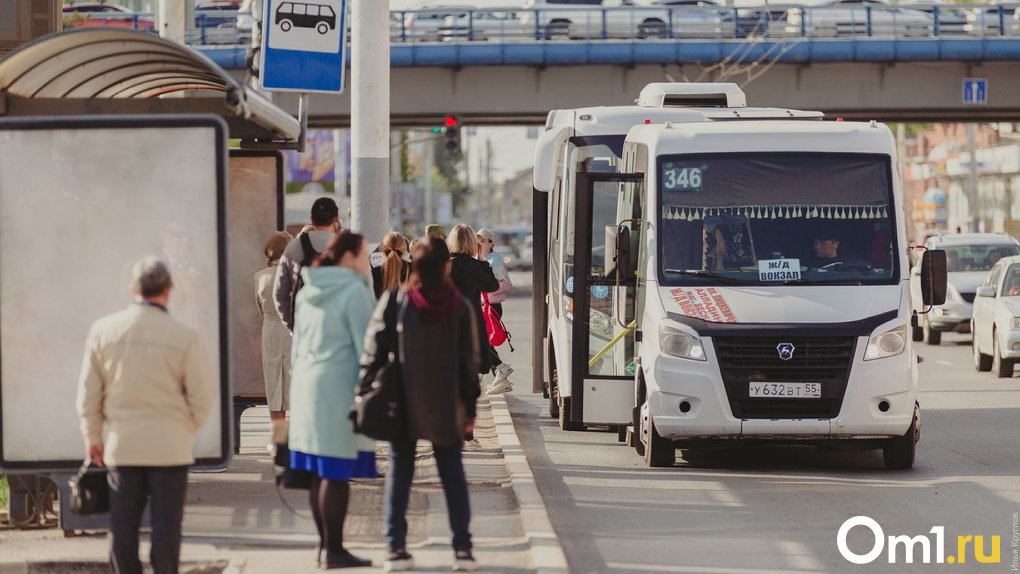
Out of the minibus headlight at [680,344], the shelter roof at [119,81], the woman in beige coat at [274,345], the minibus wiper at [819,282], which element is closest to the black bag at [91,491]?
the shelter roof at [119,81]

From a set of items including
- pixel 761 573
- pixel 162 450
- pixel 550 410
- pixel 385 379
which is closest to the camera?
pixel 162 450

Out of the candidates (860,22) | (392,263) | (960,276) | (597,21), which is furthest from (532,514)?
(860,22)

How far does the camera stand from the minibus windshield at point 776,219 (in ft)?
41.9

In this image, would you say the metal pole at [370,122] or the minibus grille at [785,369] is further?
the metal pole at [370,122]

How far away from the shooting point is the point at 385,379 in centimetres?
782

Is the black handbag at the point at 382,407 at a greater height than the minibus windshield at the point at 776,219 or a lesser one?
lesser

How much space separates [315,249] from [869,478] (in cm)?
460

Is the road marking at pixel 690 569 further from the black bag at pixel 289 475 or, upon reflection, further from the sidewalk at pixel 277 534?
the black bag at pixel 289 475

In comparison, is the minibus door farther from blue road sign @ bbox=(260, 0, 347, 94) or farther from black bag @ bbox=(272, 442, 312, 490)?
black bag @ bbox=(272, 442, 312, 490)

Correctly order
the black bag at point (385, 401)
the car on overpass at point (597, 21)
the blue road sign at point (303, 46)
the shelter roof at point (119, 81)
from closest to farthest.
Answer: the black bag at point (385, 401), the shelter roof at point (119, 81), the blue road sign at point (303, 46), the car on overpass at point (597, 21)

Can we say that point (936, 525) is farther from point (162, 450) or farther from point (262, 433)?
point (262, 433)

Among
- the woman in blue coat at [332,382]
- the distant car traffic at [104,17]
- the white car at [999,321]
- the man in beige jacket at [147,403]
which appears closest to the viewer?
the man in beige jacket at [147,403]

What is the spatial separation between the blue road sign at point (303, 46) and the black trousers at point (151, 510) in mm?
4904

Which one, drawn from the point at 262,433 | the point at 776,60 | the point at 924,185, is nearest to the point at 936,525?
the point at 262,433
